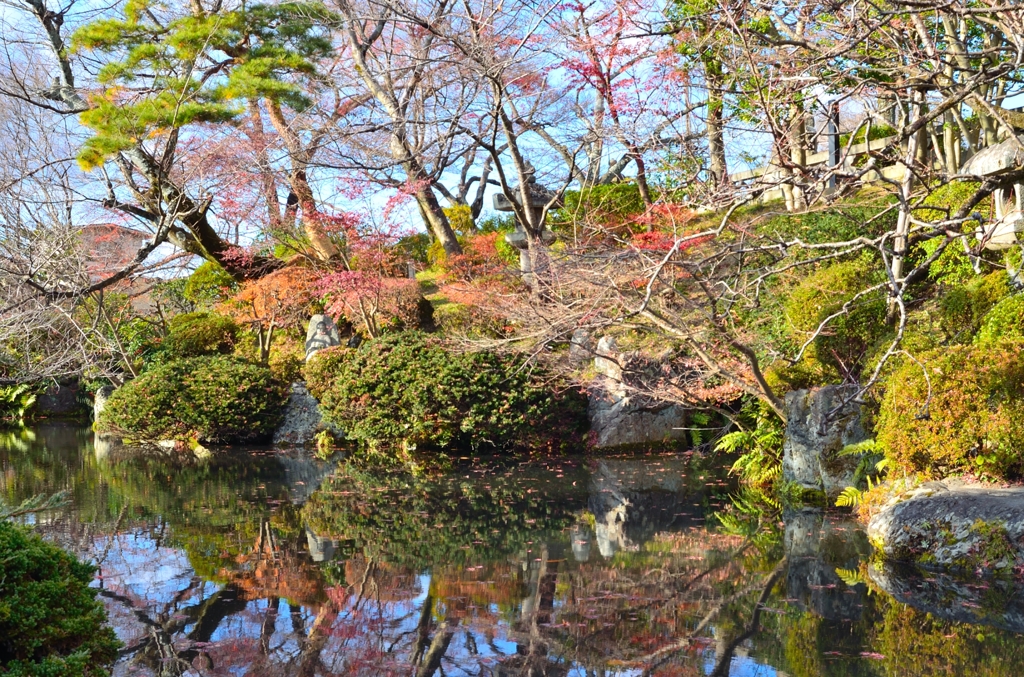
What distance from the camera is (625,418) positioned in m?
12.1

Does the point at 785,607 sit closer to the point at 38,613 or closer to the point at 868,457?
the point at 868,457

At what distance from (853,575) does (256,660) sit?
392 cm

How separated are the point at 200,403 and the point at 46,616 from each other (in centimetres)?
970

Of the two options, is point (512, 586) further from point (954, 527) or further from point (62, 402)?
point (62, 402)

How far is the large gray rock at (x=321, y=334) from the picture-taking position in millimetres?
15070

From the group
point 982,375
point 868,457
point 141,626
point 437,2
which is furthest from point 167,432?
point 982,375

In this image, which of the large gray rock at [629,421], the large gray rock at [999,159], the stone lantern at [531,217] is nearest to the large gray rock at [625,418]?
the large gray rock at [629,421]

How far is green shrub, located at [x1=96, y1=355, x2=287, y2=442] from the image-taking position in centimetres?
1323

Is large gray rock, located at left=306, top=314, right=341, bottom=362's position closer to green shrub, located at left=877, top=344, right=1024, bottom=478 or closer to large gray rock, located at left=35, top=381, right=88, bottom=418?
large gray rock, located at left=35, top=381, right=88, bottom=418

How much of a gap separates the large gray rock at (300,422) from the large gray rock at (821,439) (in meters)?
7.32

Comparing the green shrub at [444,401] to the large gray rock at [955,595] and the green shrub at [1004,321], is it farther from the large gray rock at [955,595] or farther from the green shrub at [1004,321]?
the large gray rock at [955,595]

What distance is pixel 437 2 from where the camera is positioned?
527 inches

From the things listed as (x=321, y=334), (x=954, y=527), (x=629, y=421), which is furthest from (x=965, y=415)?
(x=321, y=334)

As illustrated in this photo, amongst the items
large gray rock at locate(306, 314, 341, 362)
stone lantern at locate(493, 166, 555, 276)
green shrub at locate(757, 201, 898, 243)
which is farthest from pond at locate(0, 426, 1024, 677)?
large gray rock at locate(306, 314, 341, 362)
